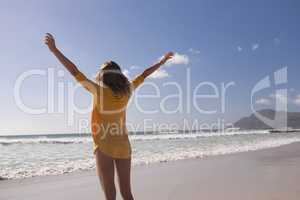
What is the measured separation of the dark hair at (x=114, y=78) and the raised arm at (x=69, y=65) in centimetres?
12

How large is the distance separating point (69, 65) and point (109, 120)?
538 millimetres

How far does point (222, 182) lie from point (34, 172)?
5111mm

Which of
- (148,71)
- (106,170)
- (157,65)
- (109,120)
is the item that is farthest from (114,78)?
(106,170)

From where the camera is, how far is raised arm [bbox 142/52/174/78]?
10.2 feet

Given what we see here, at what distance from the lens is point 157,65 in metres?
3.22

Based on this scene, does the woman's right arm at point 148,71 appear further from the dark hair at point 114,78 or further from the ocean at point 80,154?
the ocean at point 80,154

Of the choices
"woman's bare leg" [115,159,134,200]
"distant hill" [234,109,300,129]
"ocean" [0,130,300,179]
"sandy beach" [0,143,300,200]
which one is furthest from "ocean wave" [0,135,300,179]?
"distant hill" [234,109,300,129]

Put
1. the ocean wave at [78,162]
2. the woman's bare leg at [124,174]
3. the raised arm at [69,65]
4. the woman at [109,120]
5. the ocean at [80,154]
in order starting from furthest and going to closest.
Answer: the ocean at [80,154]
the ocean wave at [78,162]
the woman's bare leg at [124,174]
the woman at [109,120]
the raised arm at [69,65]

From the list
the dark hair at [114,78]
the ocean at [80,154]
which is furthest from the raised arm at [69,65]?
the ocean at [80,154]

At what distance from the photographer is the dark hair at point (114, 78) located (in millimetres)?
2723

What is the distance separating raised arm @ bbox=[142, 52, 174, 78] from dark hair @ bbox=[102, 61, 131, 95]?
15.5 inches

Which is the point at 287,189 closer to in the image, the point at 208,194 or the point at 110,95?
the point at 208,194

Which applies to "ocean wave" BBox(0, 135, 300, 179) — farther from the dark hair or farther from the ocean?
the dark hair

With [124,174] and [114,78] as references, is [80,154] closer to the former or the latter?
[124,174]
